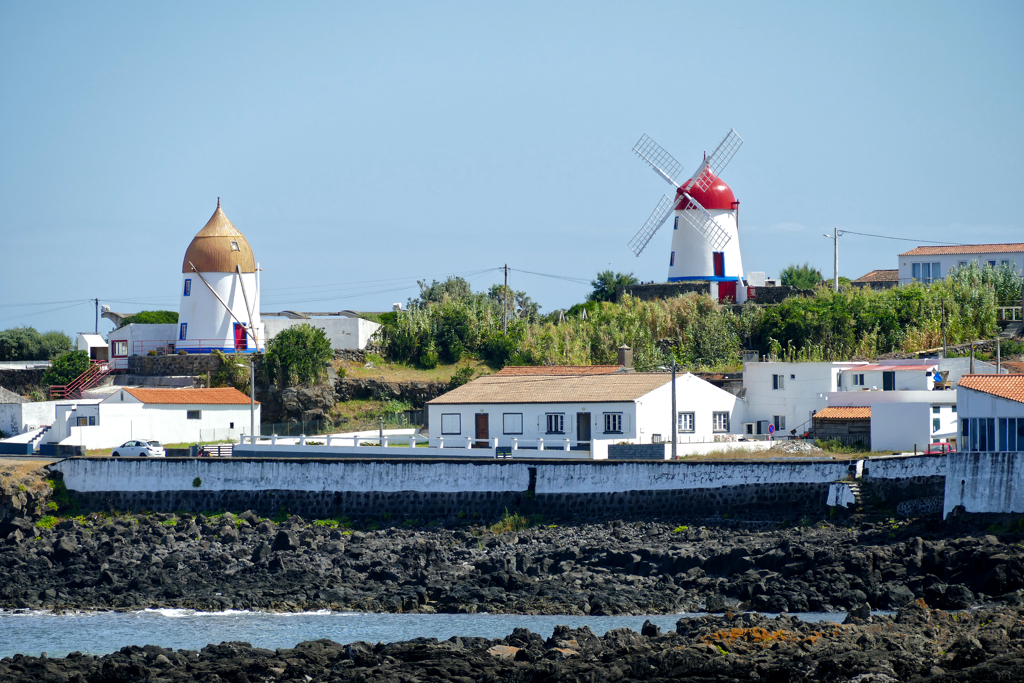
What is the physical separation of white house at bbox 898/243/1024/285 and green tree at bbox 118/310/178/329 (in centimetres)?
4462

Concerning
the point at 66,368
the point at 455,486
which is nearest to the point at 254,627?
the point at 455,486

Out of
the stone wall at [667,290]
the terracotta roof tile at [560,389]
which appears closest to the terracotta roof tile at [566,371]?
the terracotta roof tile at [560,389]

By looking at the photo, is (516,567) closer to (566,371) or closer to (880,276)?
(566,371)

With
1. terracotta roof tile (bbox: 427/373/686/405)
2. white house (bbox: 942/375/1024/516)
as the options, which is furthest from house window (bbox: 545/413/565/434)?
white house (bbox: 942/375/1024/516)

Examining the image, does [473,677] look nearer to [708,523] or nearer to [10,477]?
[708,523]

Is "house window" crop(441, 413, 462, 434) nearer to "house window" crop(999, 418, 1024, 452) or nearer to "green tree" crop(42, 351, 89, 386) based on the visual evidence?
"house window" crop(999, 418, 1024, 452)

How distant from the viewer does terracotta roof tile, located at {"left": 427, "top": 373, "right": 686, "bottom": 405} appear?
4453 centimetres

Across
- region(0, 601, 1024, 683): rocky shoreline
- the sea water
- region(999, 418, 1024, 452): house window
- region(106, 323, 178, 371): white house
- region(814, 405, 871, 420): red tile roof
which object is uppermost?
region(106, 323, 178, 371): white house

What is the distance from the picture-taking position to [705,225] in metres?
69.7

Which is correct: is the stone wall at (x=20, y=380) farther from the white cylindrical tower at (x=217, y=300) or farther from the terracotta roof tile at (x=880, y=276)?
the terracotta roof tile at (x=880, y=276)

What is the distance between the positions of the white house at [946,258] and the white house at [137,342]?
145 feet

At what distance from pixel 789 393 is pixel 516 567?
2000cm

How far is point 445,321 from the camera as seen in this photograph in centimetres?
6612

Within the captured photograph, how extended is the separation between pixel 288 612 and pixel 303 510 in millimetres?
10141
